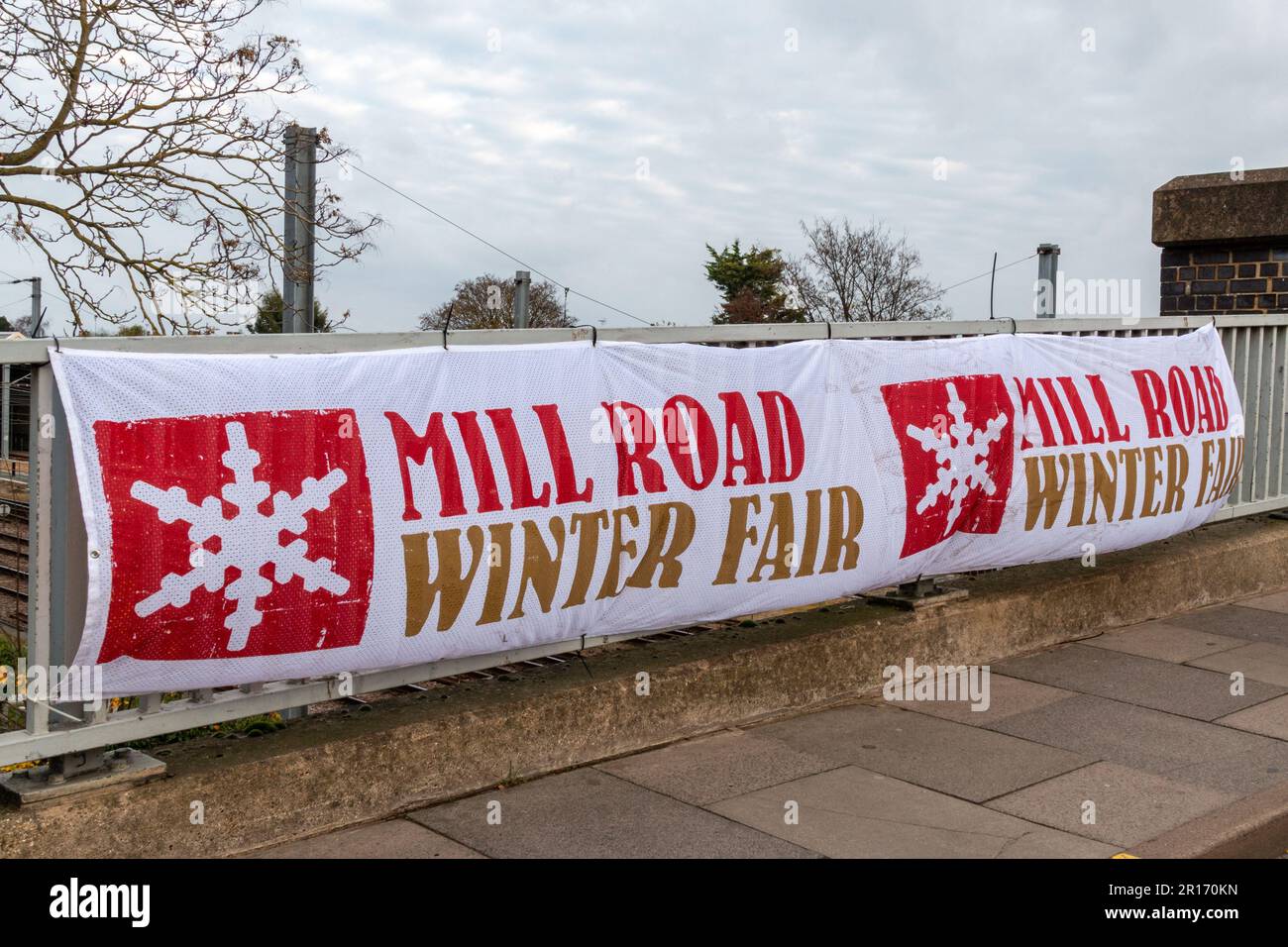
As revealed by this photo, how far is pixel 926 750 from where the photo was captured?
5.58 metres

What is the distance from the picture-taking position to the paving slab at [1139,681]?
21.1ft

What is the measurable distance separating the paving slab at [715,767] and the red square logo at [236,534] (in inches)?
53.2

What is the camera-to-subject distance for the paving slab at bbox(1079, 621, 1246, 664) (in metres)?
7.41

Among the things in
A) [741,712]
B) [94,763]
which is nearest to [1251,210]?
[741,712]

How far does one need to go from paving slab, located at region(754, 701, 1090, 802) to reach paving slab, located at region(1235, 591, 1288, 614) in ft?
12.6

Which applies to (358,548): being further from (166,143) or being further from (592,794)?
(166,143)

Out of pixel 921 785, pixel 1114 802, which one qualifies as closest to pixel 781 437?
pixel 921 785

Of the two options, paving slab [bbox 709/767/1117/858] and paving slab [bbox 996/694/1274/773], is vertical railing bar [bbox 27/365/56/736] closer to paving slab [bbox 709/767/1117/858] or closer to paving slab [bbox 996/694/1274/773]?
paving slab [bbox 709/767/1117/858]

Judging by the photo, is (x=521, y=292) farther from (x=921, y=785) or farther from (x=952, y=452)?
(x=921, y=785)

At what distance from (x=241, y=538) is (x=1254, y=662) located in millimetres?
5556

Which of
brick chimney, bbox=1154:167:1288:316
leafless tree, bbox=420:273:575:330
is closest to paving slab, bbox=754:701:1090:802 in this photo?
brick chimney, bbox=1154:167:1288:316

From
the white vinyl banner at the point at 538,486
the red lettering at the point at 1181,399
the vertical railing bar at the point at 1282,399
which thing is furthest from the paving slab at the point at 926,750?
the vertical railing bar at the point at 1282,399

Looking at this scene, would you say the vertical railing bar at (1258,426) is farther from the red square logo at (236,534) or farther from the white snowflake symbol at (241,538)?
the white snowflake symbol at (241,538)
